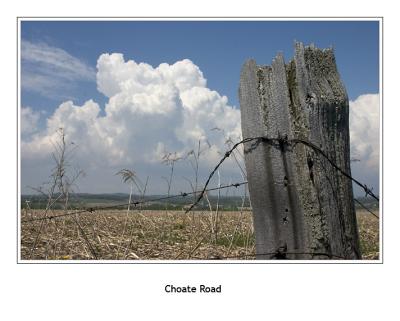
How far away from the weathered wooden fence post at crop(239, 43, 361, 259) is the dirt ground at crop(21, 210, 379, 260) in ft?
5.30

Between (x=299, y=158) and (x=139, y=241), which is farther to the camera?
(x=139, y=241)

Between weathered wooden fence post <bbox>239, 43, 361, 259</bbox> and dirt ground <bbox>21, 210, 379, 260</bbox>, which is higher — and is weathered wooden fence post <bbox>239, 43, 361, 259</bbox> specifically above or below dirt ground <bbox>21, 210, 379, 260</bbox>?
above

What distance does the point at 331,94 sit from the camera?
260 centimetres

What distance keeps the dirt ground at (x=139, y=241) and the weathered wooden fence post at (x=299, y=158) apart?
5.30 feet

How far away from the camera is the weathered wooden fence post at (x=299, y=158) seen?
2.54m

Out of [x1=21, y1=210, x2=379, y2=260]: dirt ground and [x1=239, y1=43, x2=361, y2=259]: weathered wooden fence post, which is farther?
[x1=21, y1=210, x2=379, y2=260]: dirt ground

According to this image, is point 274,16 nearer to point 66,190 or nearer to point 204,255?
point 66,190

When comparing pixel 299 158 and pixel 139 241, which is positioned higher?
pixel 299 158

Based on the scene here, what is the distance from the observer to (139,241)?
609 centimetres

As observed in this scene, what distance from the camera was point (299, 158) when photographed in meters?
2.55

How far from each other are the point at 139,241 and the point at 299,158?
394 centimetres

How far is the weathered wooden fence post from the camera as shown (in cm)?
254

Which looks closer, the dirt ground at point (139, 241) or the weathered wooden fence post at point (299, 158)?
the weathered wooden fence post at point (299, 158)

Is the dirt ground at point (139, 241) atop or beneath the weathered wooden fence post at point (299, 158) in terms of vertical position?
beneath
